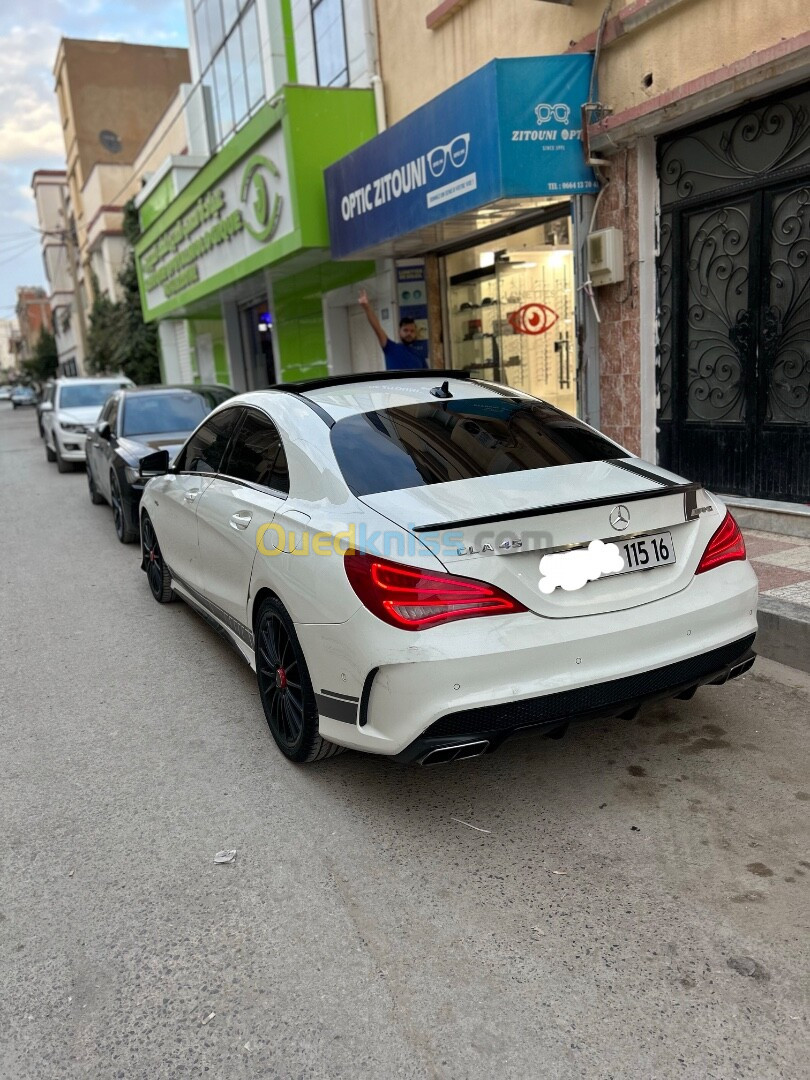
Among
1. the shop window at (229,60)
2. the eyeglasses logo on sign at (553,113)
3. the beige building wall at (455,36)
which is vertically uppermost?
the shop window at (229,60)

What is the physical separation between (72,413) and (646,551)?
14.3 meters

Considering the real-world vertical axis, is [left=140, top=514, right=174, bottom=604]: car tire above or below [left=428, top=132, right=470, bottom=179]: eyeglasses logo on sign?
below

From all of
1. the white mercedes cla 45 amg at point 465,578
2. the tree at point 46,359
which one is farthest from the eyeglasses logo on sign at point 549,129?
the tree at point 46,359

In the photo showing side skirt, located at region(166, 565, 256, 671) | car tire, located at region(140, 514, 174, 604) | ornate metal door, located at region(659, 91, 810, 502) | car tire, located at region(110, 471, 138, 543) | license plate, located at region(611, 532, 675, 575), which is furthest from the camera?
car tire, located at region(110, 471, 138, 543)

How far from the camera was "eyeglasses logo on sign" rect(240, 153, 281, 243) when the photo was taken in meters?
11.4

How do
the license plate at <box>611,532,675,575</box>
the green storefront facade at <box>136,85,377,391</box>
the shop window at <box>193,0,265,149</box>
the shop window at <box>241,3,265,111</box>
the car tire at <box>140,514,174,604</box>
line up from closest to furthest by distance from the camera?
the license plate at <box>611,532,675,575</box> < the car tire at <box>140,514,174,604</box> < the green storefront facade at <box>136,85,377,391</box> < the shop window at <box>241,3,265,111</box> < the shop window at <box>193,0,265,149</box>

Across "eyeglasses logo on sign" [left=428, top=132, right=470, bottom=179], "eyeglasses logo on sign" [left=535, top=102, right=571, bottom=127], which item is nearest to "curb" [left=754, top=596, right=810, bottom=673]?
"eyeglasses logo on sign" [left=535, top=102, right=571, bottom=127]

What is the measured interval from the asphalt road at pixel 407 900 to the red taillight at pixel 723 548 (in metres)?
0.87

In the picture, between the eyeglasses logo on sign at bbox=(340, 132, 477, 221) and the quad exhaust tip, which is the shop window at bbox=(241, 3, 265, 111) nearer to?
the eyeglasses logo on sign at bbox=(340, 132, 477, 221)

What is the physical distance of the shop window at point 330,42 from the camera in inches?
475

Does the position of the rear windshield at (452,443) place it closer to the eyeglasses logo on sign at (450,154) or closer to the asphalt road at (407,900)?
the asphalt road at (407,900)

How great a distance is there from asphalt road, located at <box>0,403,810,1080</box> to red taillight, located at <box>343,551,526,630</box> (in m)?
0.87

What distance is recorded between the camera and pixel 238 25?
51.3 feet

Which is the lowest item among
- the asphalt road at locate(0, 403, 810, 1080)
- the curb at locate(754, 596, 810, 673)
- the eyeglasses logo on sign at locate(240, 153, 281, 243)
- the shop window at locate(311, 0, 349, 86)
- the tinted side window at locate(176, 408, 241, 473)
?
the asphalt road at locate(0, 403, 810, 1080)
